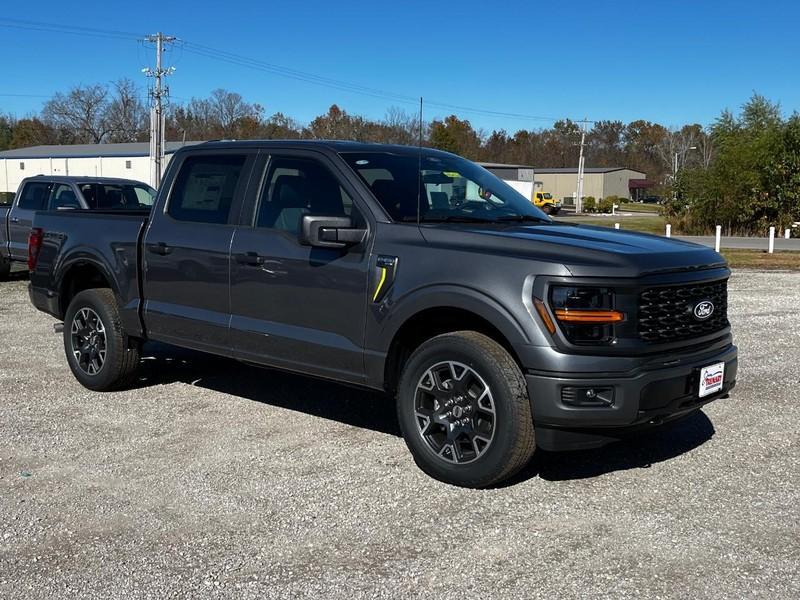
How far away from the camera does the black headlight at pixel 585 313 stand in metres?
4.38

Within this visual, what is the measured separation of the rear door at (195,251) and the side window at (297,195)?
23 cm

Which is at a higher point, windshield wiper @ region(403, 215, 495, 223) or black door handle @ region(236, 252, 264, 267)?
windshield wiper @ region(403, 215, 495, 223)

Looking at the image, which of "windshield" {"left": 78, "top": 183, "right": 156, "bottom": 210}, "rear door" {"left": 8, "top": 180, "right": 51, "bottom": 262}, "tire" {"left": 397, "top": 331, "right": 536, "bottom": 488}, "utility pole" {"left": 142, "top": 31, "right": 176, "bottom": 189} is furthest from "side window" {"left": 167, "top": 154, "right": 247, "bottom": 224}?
"utility pole" {"left": 142, "top": 31, "right": 176, "bottom": 189}

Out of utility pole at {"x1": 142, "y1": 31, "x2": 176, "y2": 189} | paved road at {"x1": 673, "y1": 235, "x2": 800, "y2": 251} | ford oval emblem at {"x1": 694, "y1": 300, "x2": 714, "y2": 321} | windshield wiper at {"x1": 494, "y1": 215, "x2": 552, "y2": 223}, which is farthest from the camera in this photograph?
utility pole at {"x1": 142, "y1": 31, "x2": 176, "y2": 189}

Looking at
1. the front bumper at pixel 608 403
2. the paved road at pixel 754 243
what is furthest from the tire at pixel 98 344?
the paved road at pixel 754 243

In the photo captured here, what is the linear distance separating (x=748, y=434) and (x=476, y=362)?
245cm

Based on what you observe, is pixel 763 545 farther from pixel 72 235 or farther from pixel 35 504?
pixel 72 235

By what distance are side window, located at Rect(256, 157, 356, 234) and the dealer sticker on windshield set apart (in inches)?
89.4

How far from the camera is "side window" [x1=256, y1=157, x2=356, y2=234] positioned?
5461mm

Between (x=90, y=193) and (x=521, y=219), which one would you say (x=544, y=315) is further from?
(x=90, y=193)

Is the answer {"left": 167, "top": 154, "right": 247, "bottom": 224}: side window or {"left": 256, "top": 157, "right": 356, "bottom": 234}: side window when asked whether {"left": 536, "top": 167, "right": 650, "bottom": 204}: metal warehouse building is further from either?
{"left": 256, "top": 157, "right": 356, "bottom": 234}: side window

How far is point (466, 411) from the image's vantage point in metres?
4.76

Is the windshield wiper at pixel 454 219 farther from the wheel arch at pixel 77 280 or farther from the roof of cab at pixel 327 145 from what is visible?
the wheel arch at pixel 77 280

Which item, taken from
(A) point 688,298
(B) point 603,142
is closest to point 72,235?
(A) point 688,298
